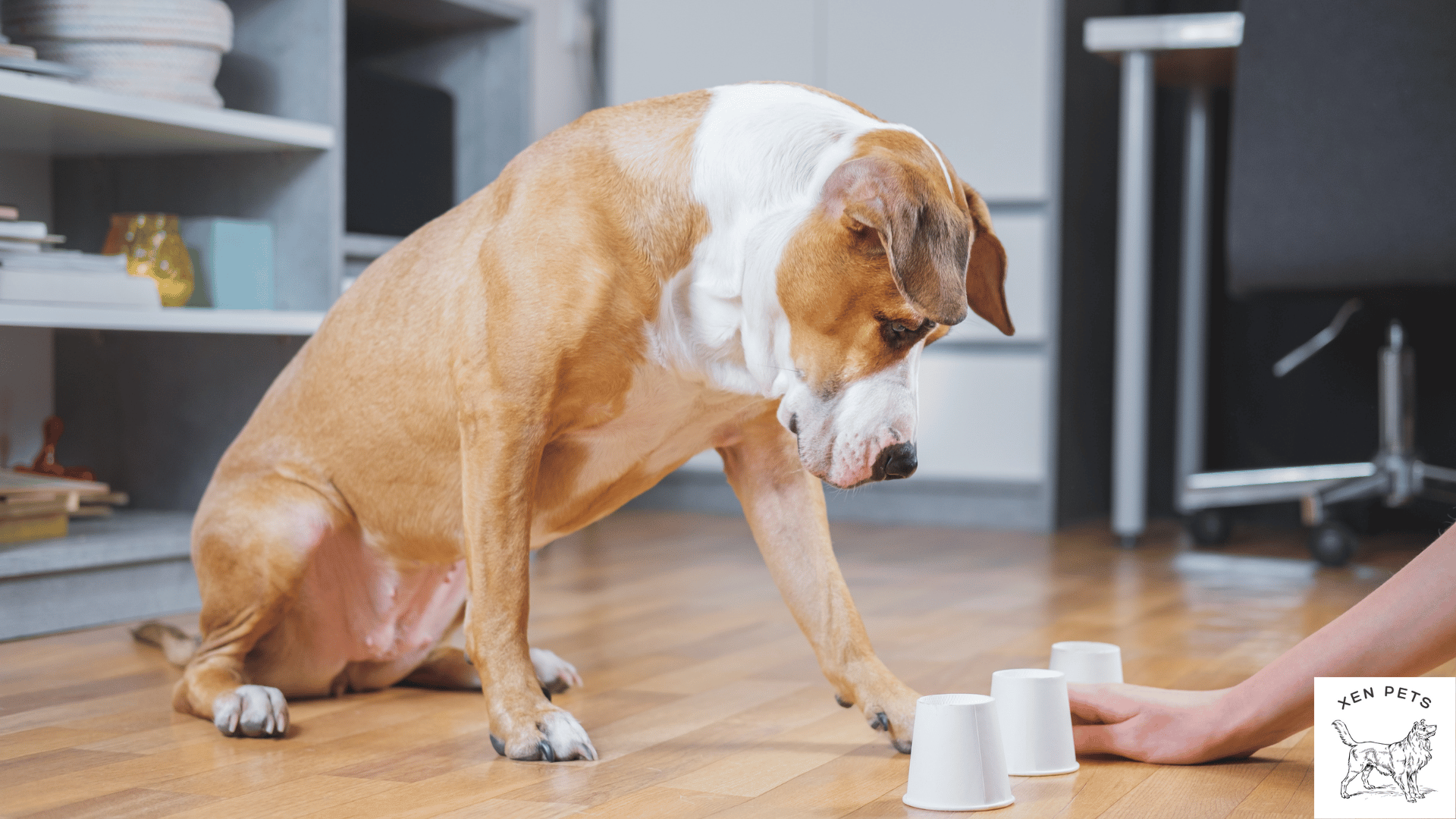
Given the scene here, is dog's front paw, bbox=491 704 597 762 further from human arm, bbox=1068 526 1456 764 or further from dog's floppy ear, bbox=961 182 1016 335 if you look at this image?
dog's floppy ear, bbox=961 182 1016 335

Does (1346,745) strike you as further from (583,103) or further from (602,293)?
(583,103)

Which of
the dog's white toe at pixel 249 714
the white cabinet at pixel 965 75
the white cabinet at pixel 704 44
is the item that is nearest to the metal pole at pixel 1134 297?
the white cabinet at pixel 965 75

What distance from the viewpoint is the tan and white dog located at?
1.25 meters

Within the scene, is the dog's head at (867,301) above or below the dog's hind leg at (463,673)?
above

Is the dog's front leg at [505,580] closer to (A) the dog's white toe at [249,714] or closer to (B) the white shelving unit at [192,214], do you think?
(A) the dog's white toe at [249,714]

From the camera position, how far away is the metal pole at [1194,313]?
137 inches

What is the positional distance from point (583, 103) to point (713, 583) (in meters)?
2.19

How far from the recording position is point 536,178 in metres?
1.42

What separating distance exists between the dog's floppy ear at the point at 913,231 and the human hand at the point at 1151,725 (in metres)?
0.44

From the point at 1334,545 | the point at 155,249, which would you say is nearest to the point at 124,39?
the point at 155,249

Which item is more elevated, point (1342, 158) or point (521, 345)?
point (1342, 158)

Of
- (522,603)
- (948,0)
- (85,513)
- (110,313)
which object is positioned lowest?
(85,513)

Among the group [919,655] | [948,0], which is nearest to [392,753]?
[919,655]

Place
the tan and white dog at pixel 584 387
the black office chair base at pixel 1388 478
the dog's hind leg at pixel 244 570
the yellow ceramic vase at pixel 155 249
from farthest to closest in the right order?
the black office chair base at pixel 1388 478
the yellow ceramic vase at pixel 155 249
the dog's hind leg at pixel 244 570
the tan and white dog at pixel 584 387
